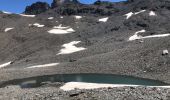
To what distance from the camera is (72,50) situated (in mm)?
99688

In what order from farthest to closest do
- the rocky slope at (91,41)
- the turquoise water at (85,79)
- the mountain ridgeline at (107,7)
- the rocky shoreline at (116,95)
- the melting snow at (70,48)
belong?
the mountain ridgeline at (107,7)
the melting snow at (70,48)
the rocky slope at (91,41)
the turquoise water at (85,79)
the rocky shoreline at (116,95)

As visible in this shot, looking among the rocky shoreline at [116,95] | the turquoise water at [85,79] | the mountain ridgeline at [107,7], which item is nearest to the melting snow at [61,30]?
the mountain ridgeline at [107,7]

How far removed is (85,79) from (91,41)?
44.2 m

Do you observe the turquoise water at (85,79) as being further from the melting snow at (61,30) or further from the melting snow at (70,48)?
the melting snow at (61,30)

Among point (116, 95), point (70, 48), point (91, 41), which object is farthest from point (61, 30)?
point (116, 95)

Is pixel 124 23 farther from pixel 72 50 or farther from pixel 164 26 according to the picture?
pixel 72 50

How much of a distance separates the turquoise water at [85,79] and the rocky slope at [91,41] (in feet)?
7.49

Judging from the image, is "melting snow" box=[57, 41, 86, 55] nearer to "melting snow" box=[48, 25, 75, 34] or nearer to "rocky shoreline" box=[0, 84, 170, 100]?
"melting snow" box=[48, 25, 75, 34]

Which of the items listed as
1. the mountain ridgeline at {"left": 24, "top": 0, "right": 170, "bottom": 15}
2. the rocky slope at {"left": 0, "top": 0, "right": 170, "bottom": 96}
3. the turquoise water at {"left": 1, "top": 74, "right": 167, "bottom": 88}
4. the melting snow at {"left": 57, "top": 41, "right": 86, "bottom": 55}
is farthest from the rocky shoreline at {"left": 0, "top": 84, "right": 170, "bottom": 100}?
the mountain ridgeline at {"left": 24, "top": 0, "right": 170, "bottom": 15}

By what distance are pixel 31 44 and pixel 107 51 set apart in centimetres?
3556

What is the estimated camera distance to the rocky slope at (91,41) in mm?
73750

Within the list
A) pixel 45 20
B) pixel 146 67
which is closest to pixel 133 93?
pixel 146 67

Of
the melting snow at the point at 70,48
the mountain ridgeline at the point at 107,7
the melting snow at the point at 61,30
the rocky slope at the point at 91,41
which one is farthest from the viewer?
the mountain ridgeline at the point at 107,7

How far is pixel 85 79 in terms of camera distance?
65750 mm
